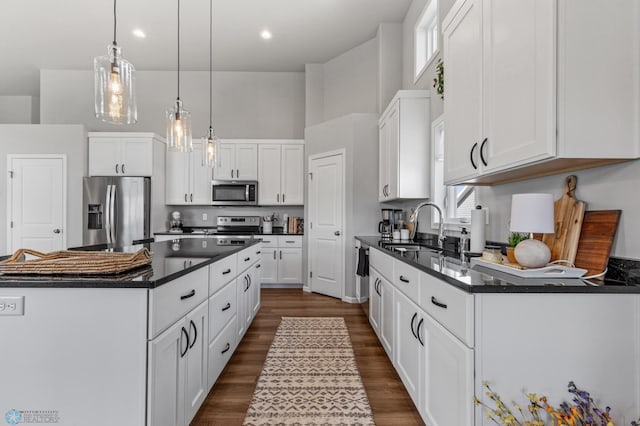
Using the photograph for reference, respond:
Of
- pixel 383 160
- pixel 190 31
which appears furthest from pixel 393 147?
pixel 190 31

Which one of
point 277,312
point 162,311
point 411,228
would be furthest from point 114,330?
point 411,228

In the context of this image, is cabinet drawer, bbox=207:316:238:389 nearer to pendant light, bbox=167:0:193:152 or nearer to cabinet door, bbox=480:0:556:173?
pendant light, bbox=167:0:193:152

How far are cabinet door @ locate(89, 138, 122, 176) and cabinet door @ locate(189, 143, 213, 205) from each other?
1070 mm

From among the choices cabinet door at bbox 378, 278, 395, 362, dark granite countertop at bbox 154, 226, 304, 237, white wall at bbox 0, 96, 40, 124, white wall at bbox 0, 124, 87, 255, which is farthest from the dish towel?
white wall at bbox 0, 96, 40, 124

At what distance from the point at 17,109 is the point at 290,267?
6.56m

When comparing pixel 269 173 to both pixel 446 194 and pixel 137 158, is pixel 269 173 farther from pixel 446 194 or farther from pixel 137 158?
pixel 446 194

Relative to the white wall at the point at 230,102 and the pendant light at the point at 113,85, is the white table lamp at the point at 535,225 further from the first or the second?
the white wall at the point at 230,102

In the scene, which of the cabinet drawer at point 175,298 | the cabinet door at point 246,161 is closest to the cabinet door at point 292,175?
the cabinet door at point 246,161

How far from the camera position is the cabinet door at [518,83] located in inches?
48.5

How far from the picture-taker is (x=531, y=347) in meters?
1.18

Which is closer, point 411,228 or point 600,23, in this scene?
point 600,23

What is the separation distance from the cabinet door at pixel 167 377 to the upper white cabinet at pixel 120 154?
164 inches

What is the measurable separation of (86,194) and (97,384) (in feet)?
→ 14.8

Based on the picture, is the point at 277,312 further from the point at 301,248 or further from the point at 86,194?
the point at 86,194
